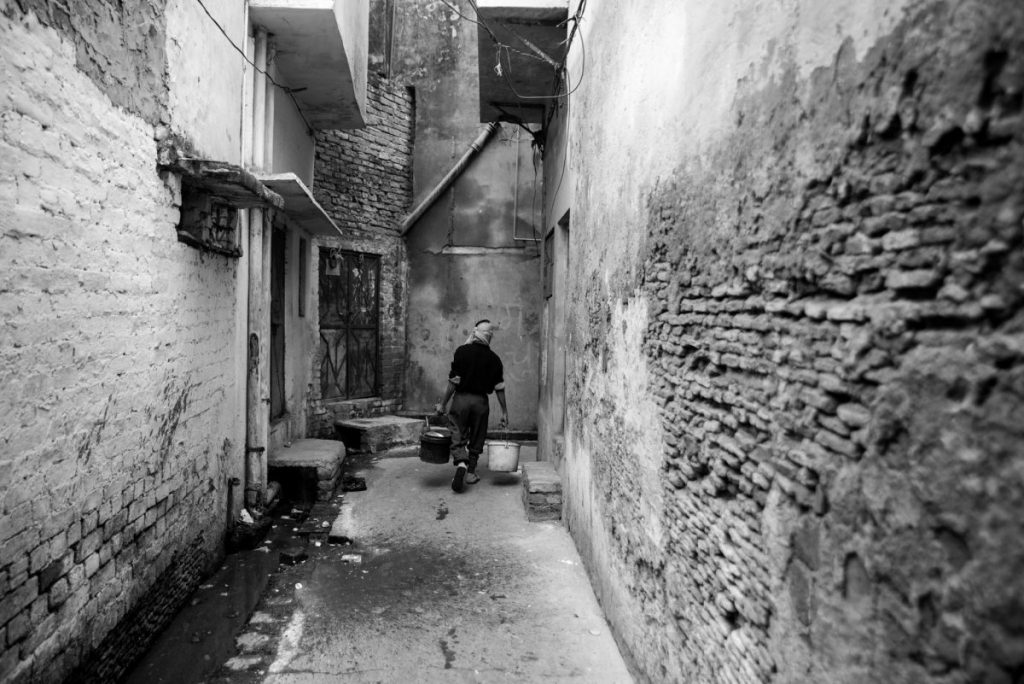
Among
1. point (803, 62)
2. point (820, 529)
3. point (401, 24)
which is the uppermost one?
point (401, 24)

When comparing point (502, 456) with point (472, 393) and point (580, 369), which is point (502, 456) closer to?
point (472, 393)

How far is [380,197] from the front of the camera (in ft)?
34.7

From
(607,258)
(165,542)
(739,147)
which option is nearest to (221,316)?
(165,542)

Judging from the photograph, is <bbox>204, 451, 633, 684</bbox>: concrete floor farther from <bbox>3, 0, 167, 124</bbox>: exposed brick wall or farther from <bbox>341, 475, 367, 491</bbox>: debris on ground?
<bbox>3, 0, 167, 124</bbox>: exposed brick wall

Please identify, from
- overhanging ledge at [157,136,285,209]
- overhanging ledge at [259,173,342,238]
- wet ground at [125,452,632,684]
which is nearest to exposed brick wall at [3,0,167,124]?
overhanging ledge at [157,136,285,209]

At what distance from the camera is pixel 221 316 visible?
205 inches

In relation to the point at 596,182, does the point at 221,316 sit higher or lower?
lower

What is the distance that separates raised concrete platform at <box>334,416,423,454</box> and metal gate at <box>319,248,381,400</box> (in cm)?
65

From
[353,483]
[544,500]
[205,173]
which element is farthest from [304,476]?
[205,173]

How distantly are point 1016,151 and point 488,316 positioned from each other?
10.0 meters

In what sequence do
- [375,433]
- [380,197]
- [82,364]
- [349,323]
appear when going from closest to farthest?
1. [82,364]
2. [375,433]
3. [349,323]
4. [380,197]

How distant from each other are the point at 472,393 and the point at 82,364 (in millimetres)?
4635

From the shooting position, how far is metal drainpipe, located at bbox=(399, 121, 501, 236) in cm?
1081

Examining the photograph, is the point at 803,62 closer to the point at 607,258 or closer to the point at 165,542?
the point at 607,258
